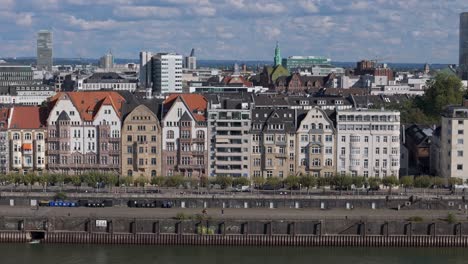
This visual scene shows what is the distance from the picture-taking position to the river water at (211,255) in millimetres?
44906

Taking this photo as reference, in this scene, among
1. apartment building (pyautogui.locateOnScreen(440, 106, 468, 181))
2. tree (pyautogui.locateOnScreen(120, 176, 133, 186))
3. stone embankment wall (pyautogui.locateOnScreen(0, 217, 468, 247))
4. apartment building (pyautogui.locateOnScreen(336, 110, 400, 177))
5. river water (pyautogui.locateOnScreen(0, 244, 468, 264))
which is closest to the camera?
river water (pyautogui.locateOnScreen(0, 244, 468, 264))

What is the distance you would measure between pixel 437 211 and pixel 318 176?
32.4 ft

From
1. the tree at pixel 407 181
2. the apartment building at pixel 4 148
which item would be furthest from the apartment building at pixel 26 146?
the tree at pixel 407 181

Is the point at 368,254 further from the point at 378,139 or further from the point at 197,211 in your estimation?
the point at 378,139

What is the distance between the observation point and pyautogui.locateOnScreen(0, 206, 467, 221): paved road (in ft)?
165

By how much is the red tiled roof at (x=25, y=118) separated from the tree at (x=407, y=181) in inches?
969

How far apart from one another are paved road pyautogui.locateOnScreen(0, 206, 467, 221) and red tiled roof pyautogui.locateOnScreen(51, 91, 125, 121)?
36.6 feet

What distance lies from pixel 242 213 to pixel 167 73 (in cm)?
8712

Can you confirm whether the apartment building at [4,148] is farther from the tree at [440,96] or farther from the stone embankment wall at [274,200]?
the tree at [440,96]

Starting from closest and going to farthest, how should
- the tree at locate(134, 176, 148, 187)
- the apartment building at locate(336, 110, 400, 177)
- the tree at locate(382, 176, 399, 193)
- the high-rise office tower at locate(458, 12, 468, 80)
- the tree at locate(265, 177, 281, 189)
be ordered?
the tree at locate(382, 176, 399, 193), the tree at locate(265, 177, 281, 189), the tree at locate(134, 176, 148, 187), the apartment building at locate(336, 110, 400, 177), the high-rise office tower at locate(458, 12, 468, 80)

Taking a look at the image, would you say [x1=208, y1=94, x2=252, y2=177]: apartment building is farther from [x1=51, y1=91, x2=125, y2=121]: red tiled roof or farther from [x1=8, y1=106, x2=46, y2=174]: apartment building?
[x1=8, y1=106, x2=46, y2=174]: apartment building

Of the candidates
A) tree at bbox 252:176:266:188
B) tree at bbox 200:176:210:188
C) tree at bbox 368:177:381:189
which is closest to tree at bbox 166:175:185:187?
tree at bbox 200:176:210:188

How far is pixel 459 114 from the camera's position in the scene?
61.2 metres

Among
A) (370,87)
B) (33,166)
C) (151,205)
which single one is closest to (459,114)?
(151,205)
